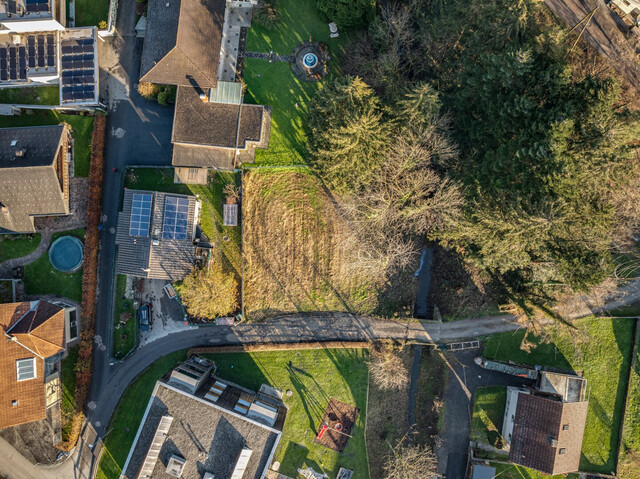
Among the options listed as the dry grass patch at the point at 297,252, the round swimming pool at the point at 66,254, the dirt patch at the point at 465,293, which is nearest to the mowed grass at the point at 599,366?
the dirt patch at the point at 465,293

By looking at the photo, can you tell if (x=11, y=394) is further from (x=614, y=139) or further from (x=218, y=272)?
(x=614, y=139)

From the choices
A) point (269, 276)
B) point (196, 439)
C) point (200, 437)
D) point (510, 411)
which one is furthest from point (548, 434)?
point (196, 439)

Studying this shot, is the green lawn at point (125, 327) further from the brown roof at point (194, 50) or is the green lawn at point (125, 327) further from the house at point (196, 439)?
the brown roof at point (194, 50)

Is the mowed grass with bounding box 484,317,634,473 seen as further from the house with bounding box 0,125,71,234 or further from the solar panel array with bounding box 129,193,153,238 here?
the house with bounding box 0,125,71,234

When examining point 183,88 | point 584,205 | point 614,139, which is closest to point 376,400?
point 584,205

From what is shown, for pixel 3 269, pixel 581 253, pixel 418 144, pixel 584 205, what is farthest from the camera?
pixel 3 269

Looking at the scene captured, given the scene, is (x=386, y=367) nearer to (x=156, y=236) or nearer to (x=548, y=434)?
(x=548, y=434)
